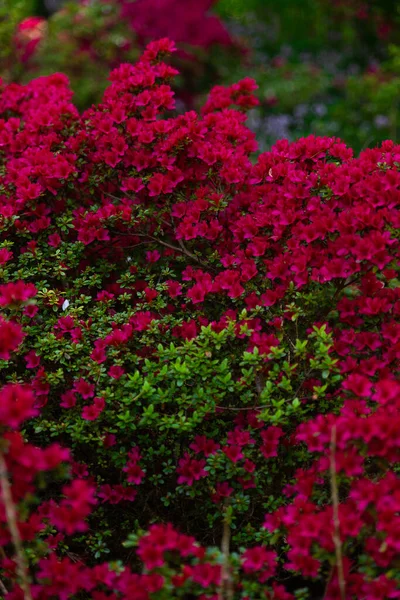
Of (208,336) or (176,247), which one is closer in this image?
(208,336)

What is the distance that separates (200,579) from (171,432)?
24.5 inches

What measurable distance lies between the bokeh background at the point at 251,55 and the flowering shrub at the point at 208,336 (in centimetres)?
361

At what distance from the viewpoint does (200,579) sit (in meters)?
1.66

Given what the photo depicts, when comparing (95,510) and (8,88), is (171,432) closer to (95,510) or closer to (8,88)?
(95,510)

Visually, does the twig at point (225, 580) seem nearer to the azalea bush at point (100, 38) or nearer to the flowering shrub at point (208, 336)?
the flowering shrub at point (208, 336)

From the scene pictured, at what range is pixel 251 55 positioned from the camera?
8.55 meters

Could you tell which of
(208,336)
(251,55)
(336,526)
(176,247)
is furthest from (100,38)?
(336,526)

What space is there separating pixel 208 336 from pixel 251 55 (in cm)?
705

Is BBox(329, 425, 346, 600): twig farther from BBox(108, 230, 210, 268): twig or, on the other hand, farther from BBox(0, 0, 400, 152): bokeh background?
BBox(0, 0, 400, 152): bokeh background

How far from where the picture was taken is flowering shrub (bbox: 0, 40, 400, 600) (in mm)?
1785

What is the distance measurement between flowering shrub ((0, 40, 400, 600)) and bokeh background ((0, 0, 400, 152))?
3.61m

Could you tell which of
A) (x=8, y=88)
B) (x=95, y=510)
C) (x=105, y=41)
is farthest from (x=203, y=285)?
(x=105, y=41)

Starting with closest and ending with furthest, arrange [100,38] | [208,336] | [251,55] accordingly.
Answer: [208,336]
[100,38]
[251,55]

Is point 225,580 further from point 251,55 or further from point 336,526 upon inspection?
point 251,55
